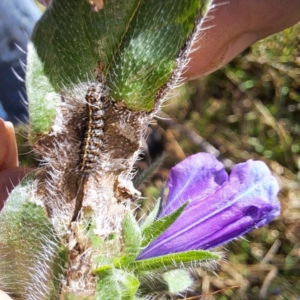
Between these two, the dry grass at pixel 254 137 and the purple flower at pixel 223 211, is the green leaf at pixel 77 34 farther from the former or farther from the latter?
the dry grass at pixel 254 137

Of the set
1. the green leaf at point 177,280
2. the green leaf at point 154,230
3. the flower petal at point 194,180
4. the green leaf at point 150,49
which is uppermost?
the green leaf at point 150,49

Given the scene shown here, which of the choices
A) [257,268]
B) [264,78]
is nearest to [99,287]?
[257,268]

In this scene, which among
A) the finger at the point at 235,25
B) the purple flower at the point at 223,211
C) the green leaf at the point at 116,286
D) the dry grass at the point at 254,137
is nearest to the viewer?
the green leaf at the point at 116,286

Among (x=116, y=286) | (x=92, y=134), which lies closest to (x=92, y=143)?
(x=92, y=134)

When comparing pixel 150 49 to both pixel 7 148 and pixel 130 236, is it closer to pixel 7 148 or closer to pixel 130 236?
pixel 130 236

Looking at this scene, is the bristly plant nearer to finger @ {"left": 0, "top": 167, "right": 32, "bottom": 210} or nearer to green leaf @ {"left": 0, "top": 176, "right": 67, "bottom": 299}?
green leaf @ {"left": 0, "top": 176, "right": 67, "bottom": 299}

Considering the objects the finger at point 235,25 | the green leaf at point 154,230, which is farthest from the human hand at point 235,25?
the green leaf at point 154,230

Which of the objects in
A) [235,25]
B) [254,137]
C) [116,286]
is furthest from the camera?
[254,137]
